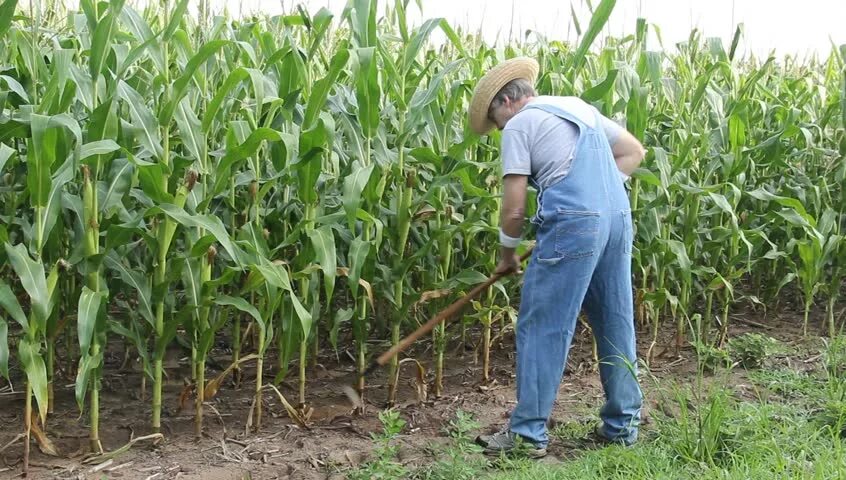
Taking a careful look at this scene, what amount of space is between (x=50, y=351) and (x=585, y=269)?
2654 millimetres

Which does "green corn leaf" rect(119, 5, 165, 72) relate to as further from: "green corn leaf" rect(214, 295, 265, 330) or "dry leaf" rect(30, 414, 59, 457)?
"dry leaf" rect(30, 414, 59, 457)

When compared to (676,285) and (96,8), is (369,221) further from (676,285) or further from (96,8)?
(676,285)

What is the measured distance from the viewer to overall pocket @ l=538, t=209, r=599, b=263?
3.87m

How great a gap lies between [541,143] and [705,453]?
62.3 inches

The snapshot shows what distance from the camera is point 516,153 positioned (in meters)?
3.83

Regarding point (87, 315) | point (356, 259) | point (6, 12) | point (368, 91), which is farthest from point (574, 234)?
point (6, 12)

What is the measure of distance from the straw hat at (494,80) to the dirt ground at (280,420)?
1715 mm

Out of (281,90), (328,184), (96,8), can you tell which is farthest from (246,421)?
(96,8)

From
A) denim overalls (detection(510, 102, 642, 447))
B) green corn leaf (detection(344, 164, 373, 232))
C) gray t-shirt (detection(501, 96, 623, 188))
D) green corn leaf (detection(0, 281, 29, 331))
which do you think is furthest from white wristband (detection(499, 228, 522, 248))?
green corn leaf (detection(0, 281, 29, 331))

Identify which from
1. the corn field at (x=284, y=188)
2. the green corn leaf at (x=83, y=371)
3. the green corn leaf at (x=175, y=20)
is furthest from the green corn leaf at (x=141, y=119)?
the green corn leaf at (x=83, y=371)

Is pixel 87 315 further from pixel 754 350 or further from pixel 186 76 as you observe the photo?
pixel 754 350

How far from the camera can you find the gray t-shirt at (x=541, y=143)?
12.6 ft

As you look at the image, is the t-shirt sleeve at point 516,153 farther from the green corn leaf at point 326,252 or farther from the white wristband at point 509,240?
the green corn leaf at point 326,252

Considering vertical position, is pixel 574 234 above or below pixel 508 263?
above
